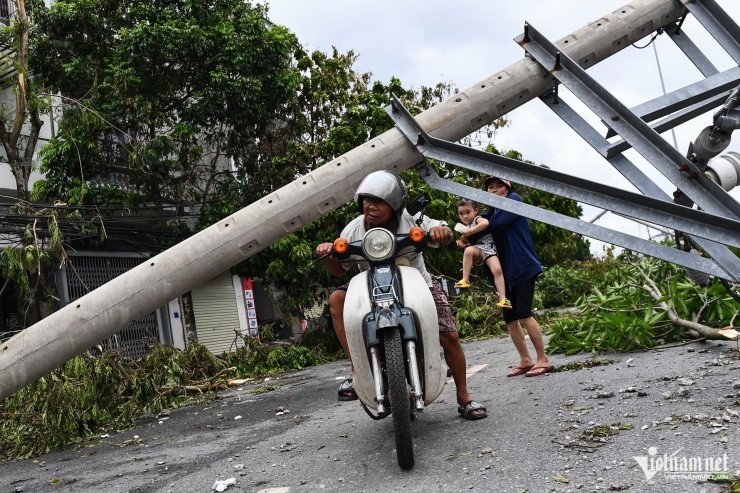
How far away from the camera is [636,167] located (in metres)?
4.03

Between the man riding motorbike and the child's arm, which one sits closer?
the man riding motorbike

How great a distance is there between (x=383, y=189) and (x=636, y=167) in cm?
156

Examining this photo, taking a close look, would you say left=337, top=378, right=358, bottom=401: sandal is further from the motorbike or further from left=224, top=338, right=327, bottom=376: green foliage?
left=224, top=338, right=327, bottom=376: green foliage

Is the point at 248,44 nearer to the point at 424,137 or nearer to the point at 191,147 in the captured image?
the point at 191,147

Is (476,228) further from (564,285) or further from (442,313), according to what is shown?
(564,285)

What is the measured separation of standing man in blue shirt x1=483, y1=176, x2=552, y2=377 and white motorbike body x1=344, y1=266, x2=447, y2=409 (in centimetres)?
208

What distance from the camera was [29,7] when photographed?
14336 millimetres

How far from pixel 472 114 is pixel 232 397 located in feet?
18.4

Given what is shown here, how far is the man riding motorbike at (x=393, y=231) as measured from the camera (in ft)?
12.5

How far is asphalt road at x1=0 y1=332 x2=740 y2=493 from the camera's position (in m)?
2.87

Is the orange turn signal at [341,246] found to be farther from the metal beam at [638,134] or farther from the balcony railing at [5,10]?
the balcony railing at [5,10]

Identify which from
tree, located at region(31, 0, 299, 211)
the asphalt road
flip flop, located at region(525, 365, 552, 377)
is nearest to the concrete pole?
the asphalt road

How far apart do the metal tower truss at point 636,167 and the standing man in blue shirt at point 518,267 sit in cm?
131

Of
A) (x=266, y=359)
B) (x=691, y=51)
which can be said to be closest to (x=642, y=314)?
(x=691, y=51)
